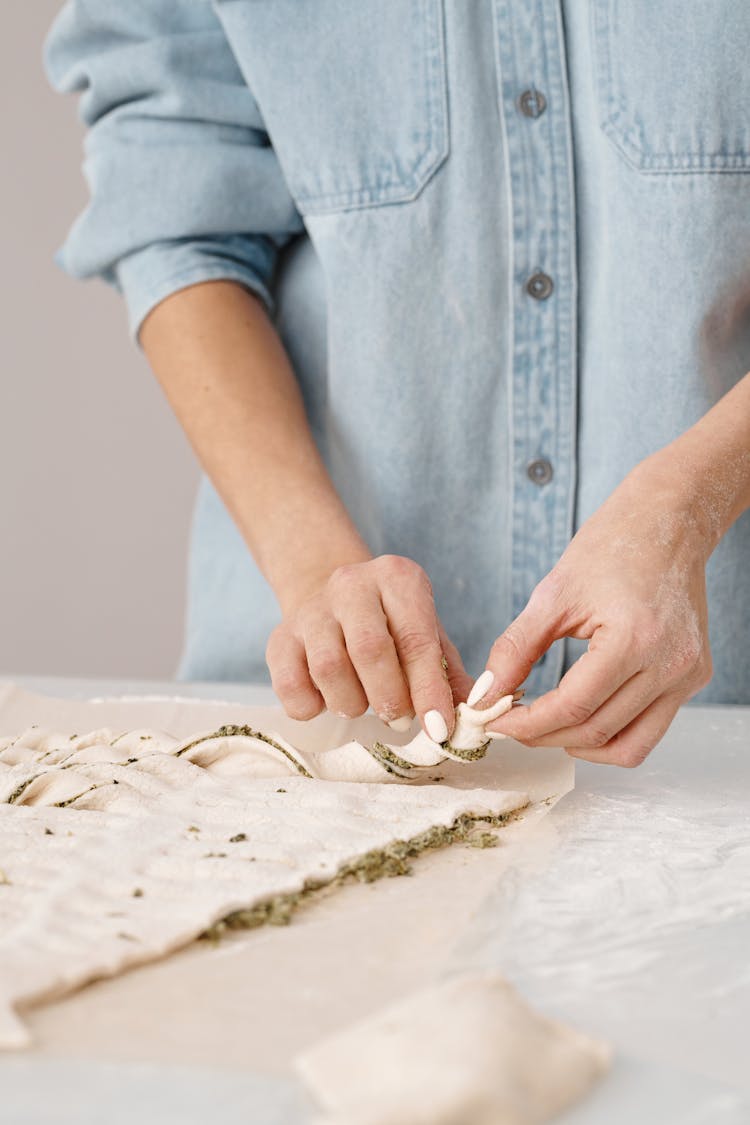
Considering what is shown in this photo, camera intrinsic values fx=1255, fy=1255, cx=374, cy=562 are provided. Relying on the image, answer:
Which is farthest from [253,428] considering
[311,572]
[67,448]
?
[67,448]

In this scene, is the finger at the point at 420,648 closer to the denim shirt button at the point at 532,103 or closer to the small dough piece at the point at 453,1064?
the small dough piece at the point at 453,1064

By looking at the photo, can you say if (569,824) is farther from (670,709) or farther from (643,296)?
(643,296)

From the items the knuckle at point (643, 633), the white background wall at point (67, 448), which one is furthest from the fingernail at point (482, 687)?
the white background wall at point (67, 448)

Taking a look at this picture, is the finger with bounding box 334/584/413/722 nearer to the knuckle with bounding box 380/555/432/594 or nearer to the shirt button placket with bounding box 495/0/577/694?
the knuckle with bounding box 380/555/432/594

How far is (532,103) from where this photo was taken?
118 centimetres

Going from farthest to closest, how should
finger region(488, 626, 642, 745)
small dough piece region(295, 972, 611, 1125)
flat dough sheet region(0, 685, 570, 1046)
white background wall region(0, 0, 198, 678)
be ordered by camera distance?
white background wall region(0, 0, 198, 678) → finger region(488, 626, 642, 745) → flat dough sheet region(0, 685, 570, 1046) → small dough piece region(295, 972, 611, 1125)

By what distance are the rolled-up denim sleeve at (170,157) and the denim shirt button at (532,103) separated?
263 mm

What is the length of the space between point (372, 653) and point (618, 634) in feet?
0.60

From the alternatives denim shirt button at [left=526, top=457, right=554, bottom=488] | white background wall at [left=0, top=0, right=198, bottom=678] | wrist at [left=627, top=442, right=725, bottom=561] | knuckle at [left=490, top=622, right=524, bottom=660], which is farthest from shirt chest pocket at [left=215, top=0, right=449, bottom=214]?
white background wall at [left=0, top=0, right=198, bottom=678]

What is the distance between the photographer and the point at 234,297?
50.1 inches

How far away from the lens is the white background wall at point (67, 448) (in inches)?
111

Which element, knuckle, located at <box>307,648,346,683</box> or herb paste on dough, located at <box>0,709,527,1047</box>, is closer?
herb paste on dough, located at <box>0,709,527,1047</box>

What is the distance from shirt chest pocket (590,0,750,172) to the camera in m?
1.15

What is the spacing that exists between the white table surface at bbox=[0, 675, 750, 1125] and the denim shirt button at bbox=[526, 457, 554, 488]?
340 millimetres
